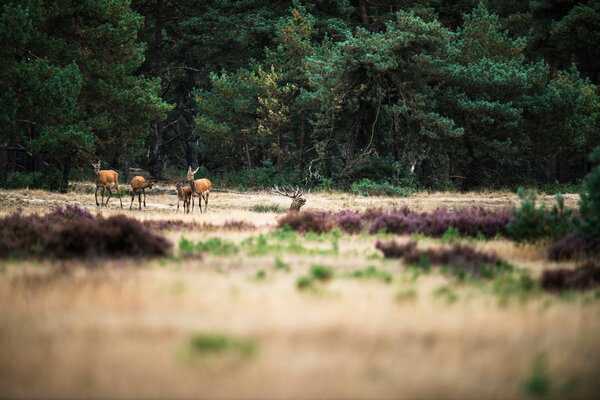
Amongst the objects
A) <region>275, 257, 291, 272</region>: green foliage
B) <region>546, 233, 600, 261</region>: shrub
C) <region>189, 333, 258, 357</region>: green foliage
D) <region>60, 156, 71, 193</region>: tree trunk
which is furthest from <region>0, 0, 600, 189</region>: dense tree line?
<region>189, 333, 258, 357</region>: green foliage

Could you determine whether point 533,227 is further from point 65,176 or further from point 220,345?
point 65,176

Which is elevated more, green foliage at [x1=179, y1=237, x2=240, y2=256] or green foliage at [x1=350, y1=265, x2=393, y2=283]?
green foliage at [x1=350, y1=265, x2=393, y2=283]

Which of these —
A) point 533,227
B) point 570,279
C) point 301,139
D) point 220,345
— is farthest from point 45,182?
point 220,345

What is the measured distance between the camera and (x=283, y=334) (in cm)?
514

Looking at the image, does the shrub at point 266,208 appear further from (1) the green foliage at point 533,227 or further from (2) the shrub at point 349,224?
(1) the green foliage at point 533,227

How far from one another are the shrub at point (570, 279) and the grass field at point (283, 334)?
0.32 metres

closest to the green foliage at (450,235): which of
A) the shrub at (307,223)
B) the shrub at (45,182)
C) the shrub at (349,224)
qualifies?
the shrub at (349,224)

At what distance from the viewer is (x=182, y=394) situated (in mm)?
4004

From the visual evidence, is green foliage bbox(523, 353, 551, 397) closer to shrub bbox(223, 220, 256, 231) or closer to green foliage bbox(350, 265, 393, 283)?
green foliage bbox(350, 265, 393, 283)

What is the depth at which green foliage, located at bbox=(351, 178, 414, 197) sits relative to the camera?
29234 millimetres

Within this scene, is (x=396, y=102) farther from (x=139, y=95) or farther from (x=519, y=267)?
(x=519, y=267)

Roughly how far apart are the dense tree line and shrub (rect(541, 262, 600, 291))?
20.5 meters

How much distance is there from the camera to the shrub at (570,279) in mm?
7641

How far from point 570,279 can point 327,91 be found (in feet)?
80.0
